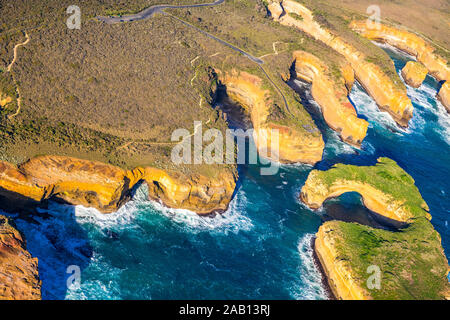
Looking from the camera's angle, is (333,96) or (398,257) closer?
(398,257)

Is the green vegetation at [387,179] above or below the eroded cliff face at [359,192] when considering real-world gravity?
above

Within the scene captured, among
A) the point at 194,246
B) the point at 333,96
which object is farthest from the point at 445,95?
the point at 194,246

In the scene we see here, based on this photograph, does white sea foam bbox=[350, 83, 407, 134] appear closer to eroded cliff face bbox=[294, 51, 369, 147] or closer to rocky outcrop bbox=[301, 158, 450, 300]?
eroded cliff face bbox=[294, 51, 369, 147]

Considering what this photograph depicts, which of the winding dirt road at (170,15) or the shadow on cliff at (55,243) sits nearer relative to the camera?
the shadow on cliff at (55,243)

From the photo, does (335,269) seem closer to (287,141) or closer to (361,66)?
(287,141)

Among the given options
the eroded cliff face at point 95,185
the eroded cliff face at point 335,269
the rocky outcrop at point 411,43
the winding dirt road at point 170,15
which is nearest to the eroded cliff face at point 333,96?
the winding dirt road at point 170,15

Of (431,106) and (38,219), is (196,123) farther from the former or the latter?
(431,106)

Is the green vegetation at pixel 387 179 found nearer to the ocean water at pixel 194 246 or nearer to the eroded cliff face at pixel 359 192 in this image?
the eroded cliff face at pixel 359 192
